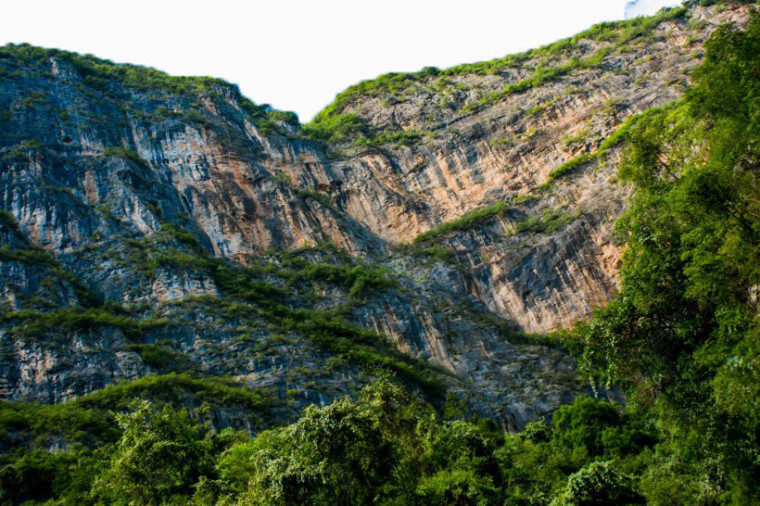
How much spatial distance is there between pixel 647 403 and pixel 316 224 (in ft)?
165

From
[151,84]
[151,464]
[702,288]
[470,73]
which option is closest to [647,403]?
[702,288]

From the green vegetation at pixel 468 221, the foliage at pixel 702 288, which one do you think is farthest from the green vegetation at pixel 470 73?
the foliage at pixel 702 288

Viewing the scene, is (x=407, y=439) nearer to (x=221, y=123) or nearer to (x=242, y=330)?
(x=242, y=330)

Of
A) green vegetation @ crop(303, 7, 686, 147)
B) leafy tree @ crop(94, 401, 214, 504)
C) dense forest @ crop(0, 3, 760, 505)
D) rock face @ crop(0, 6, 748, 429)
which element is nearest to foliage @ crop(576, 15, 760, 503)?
dense forest @ crop(0, 3, 760, 505)

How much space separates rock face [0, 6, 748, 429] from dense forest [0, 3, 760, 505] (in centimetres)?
1739

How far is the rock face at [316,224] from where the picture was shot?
138ft

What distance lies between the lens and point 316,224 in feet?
210

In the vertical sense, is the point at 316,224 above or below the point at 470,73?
below

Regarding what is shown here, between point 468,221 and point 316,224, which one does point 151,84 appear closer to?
point 316,224

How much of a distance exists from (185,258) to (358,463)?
118 feet

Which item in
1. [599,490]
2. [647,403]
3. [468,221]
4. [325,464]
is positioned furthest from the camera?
[468,221]

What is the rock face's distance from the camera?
A: 42094mm

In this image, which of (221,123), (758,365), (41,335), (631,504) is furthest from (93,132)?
(758,365)

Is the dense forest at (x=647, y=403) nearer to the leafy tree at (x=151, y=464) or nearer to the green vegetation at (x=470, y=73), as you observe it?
the leafy tree at (x=151, y=464)
